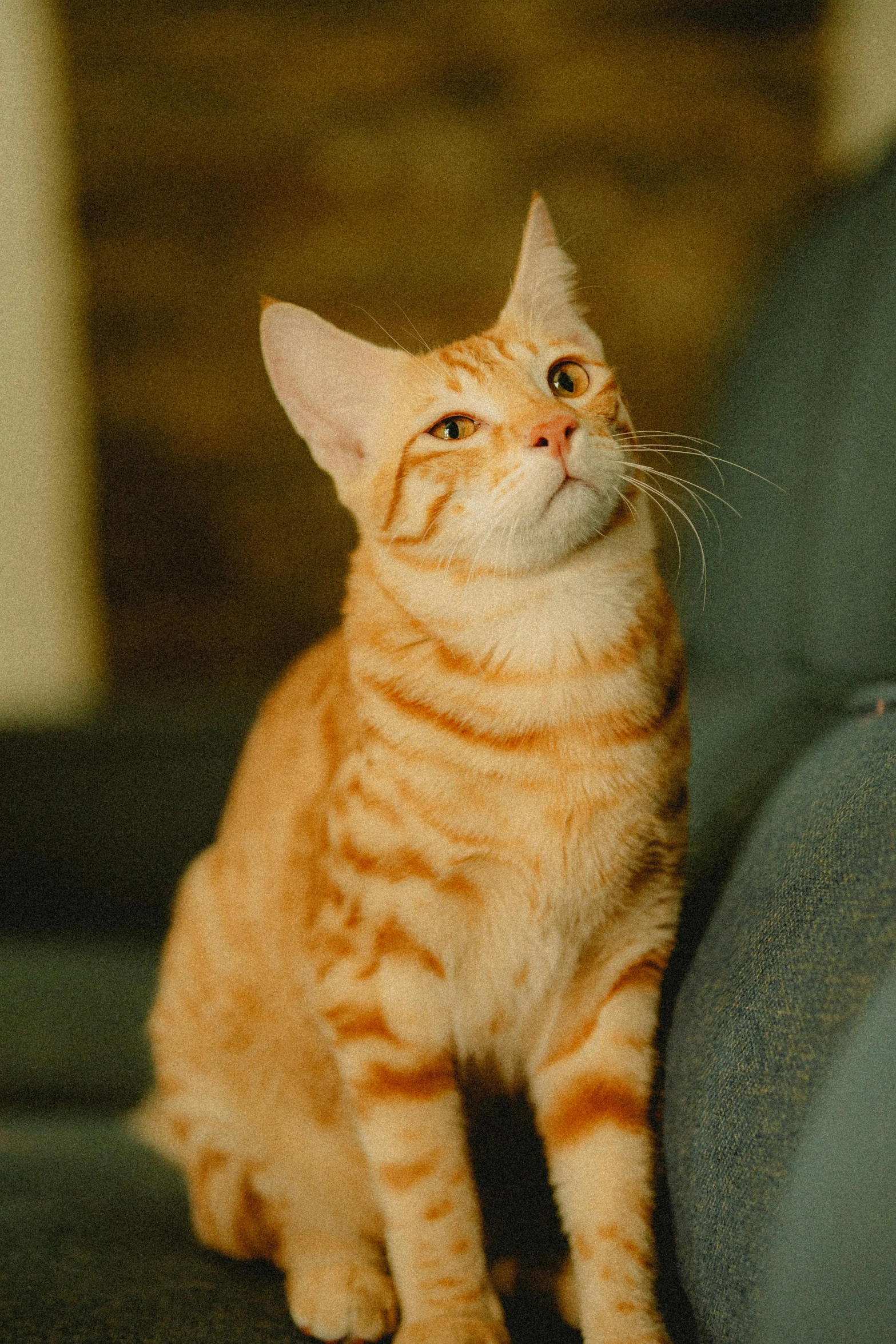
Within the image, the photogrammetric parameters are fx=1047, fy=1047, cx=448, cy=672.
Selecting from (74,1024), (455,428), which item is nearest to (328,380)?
(455,428)

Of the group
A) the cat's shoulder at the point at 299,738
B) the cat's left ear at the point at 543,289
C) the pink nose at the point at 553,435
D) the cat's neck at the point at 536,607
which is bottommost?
the cat's shoulder at the point at 299,738

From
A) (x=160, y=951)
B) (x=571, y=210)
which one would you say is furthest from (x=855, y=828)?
(x=571, y=210)

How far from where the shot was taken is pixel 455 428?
101 cm

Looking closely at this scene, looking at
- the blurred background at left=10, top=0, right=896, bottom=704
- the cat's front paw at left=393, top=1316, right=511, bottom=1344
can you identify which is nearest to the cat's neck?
the cat's front paw at left=393, top=1316, right=511, bottom=1344

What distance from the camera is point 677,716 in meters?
0.97

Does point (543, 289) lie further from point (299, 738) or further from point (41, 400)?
point (41, 400)

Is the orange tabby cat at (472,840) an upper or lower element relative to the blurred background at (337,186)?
lower

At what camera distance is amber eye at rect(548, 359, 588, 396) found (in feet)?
3.41

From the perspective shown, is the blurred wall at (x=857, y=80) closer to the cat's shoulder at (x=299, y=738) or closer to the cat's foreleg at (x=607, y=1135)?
the cat's shoulder at (x=299, y=738)

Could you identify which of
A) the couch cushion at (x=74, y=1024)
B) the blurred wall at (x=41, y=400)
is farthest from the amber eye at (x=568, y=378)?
the blurred wall at (x=41, y=400)

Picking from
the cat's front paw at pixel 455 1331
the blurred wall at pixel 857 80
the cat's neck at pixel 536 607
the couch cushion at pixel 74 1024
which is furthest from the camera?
the blurred wall at pixel 857 80

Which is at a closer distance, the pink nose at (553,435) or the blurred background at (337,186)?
the pink nose at (553,435)

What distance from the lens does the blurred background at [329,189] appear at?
2.51m

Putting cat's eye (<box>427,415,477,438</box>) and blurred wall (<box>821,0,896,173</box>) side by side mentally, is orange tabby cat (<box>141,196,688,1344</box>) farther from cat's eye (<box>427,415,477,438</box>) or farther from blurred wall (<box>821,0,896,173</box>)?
blurred wall (<box>821,0,896,173</box>)
